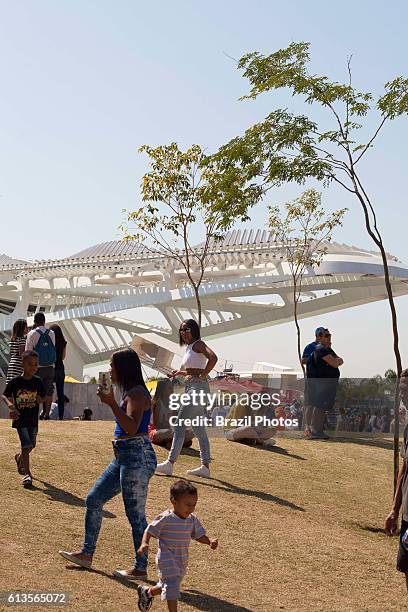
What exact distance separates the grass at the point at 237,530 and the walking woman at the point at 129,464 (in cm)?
24

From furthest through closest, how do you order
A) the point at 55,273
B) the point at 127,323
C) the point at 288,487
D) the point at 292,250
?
the point at 127,323, the point at 55,273, the point at 292,250, the point at 288,487

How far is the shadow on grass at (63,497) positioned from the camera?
1082 centimetres

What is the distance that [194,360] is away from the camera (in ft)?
40.6

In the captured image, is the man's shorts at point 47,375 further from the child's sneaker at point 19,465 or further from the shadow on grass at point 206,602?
the shadow on grass at point 206,602

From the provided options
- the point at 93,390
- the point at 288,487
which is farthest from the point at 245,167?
the point at 93,390

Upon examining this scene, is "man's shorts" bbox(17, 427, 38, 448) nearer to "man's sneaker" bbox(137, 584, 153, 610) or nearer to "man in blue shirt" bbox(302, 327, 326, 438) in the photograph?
"man's sneaker" bbox(137, 584, 153, 610)

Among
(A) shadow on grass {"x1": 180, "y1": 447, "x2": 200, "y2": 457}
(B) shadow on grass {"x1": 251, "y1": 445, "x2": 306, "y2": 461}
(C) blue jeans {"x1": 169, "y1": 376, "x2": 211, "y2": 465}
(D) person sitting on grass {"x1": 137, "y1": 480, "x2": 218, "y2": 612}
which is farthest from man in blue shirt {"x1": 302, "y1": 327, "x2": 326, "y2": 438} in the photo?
(D) person sitting on grass {"x1": 137, "y1": 480, "x2": 218, "y2": 612}

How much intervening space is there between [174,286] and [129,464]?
159ft

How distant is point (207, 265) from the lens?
171 ft

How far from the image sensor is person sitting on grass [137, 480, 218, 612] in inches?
283

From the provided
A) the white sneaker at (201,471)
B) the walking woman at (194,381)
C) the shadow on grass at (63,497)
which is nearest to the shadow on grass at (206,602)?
the shadow on grass at (63,497)

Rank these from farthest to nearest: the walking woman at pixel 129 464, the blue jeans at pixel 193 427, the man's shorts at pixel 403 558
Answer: the blue jeans at pixel 193 427, the walking woman at pixel 129 464, the man's shorts at pixel 403 558

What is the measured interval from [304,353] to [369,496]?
202 inches

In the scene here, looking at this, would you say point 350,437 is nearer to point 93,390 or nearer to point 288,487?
point 288,487
